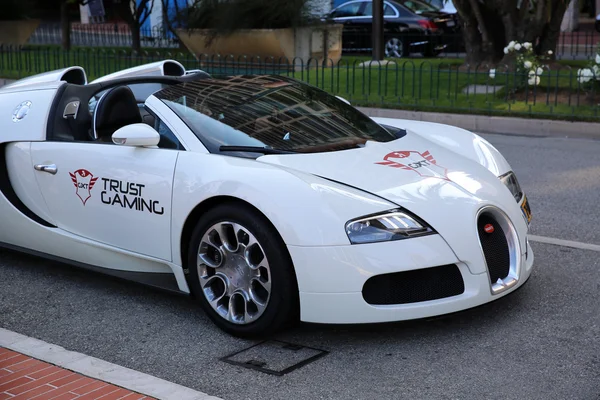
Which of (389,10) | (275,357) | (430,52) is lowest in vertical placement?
(275,357)

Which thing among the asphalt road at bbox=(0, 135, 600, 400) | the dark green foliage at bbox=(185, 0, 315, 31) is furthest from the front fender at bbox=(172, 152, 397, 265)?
the dark green foliage at bbox=(185, 0, 315, 31)

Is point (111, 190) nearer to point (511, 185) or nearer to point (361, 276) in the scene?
point (361, 276)

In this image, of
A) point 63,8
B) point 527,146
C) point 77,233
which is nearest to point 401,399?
point 77,233

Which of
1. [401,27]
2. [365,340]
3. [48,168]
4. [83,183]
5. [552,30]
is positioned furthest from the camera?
[401,27]

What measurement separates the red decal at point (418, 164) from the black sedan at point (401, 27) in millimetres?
18024

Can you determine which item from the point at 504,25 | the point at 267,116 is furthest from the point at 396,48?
the point at 267,116

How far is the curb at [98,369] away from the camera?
3.87 meters

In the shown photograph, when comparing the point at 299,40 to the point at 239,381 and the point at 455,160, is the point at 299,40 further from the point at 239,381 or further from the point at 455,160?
the point at 239,381

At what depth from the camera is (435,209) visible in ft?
14.4

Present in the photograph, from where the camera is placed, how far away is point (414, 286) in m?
4.31

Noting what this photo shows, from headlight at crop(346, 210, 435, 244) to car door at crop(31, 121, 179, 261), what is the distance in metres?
1.11

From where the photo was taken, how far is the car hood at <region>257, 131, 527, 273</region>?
4.36 metres

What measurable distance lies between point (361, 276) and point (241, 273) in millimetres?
686

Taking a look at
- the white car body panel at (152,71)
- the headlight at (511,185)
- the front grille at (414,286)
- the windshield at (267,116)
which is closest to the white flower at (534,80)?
the white car body panel at (152,71)
